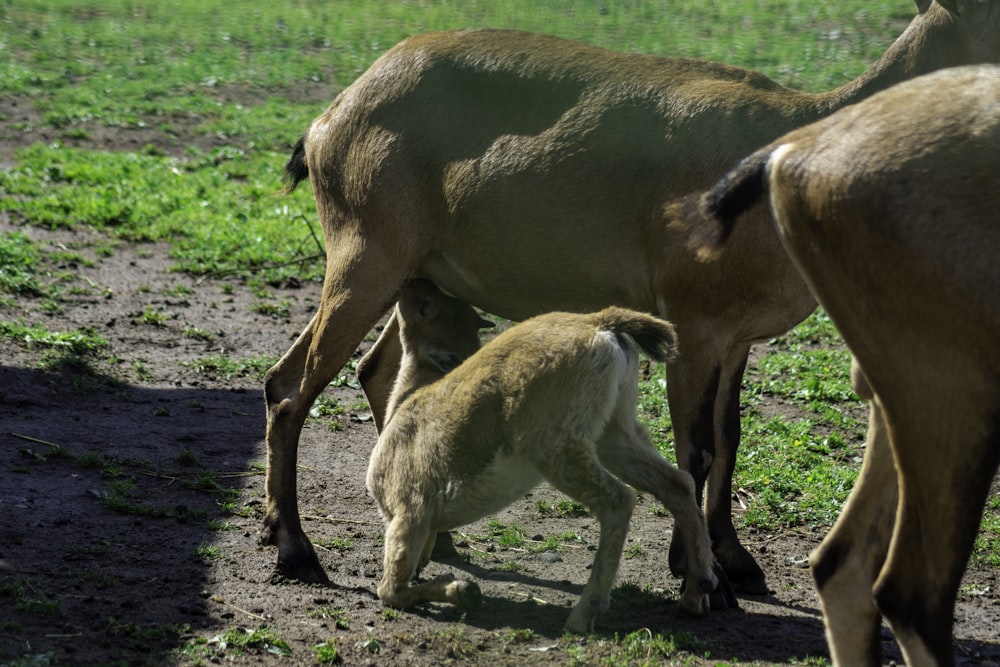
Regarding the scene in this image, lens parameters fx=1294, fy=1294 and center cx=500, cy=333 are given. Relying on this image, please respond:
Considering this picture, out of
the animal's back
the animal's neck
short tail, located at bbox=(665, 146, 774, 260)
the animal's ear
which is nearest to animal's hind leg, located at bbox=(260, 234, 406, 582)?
the animal's ear

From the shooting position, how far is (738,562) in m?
5.36

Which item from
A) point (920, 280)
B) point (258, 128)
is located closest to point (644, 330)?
point (920, 280)

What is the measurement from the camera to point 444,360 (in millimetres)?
5559

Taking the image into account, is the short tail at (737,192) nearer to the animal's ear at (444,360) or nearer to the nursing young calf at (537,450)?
the nursing young calf at (537,450)

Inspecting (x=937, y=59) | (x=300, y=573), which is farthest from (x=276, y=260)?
(x=937, y=59)

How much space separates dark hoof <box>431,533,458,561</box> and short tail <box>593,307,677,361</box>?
1400 mm

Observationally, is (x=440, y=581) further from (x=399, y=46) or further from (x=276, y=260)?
(x=276, y=260)

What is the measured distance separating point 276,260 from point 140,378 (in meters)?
2.35

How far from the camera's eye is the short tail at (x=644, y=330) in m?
4.70

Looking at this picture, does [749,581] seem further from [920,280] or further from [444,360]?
[920,280]

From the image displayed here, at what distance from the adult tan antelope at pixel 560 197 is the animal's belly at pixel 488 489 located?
0.66 meters

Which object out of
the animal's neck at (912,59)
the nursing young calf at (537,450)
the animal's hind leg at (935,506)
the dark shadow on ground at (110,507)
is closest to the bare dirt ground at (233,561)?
the dark shadow on ground at (110,507)

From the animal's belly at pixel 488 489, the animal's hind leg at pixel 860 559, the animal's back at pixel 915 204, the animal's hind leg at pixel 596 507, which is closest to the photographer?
the animal's back at pixel 915 204

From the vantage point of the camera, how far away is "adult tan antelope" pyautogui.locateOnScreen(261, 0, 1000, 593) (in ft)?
17.2
